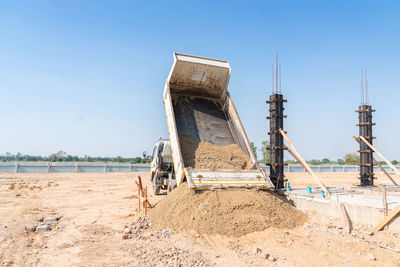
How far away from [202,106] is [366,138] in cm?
615

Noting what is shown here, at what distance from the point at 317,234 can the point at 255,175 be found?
6.65 feet

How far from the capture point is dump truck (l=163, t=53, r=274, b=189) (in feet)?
27.9

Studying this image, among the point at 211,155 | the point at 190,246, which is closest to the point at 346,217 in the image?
the point at 190,246

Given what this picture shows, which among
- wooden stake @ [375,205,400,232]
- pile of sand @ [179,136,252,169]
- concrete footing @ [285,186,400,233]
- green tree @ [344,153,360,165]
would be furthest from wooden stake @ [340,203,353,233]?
green tree @ [344,153,360,165]

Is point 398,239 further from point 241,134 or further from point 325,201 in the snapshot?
point 241,134

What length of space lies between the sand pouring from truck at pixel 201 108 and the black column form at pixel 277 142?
0.98 meters

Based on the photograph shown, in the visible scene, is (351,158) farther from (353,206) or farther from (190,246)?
(190,246)

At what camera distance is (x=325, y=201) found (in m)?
6.75

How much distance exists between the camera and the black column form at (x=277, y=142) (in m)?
8.74

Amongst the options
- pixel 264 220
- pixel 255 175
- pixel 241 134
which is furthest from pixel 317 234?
pixel 241 134

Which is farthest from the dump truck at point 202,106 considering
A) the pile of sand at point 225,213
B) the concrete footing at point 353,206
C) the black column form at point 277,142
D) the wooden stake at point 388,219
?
the wooden stake at point 388,219

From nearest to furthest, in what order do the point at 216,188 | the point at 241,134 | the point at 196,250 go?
the point at 196,250 < the point at 216,188 < the point at 241,134

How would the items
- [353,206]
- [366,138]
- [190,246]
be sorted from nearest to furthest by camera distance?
[190,246], [353,206], [366,138]

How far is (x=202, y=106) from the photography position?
385 inches
